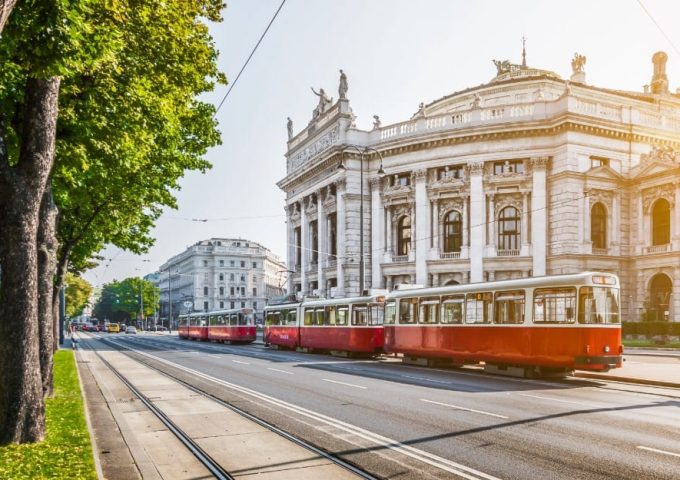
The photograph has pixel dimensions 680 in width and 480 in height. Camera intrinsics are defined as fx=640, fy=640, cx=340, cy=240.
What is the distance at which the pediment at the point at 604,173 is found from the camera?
151ft

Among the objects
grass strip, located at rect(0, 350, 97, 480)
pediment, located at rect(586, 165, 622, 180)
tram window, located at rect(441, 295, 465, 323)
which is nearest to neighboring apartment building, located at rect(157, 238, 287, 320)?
pediment, located at rect(586, 165, 622, 180)

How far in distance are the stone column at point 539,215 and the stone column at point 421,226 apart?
27.8 feet

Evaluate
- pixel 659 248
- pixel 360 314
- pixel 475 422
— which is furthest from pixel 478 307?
pixel 659 248

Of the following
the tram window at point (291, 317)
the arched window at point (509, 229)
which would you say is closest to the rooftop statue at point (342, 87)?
the arched window at point (509, 229)

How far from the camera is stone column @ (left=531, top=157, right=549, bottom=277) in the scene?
151 ft

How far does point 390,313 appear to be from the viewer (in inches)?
1128

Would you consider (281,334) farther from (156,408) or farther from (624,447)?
(624,447)

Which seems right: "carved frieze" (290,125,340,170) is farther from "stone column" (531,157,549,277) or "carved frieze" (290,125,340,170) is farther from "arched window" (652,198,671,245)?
"arched window" (652,198,671,245)

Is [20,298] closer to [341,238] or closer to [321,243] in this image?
[341,238]

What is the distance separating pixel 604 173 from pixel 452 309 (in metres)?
27.7

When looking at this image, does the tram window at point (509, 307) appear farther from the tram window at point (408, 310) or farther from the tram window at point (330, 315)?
the tram window at point (330, 315)

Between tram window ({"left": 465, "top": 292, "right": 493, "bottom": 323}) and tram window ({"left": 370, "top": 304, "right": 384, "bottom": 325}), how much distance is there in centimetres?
779

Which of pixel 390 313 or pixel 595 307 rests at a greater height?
pixel 595 307

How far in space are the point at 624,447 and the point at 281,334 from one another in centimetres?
3349
